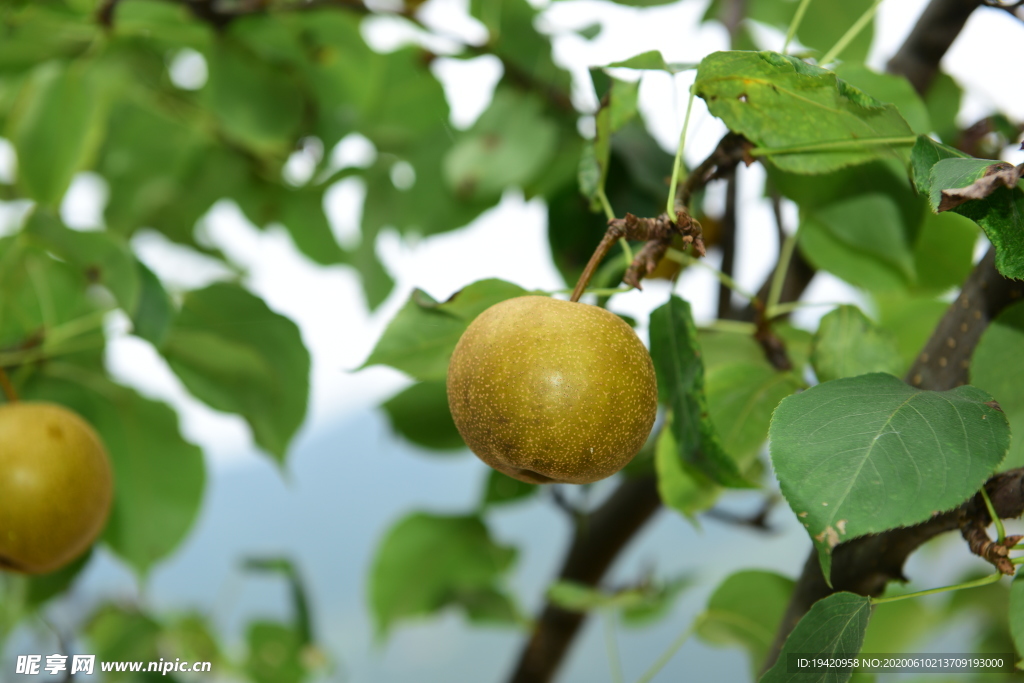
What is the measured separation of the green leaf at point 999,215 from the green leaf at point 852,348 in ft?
0.39

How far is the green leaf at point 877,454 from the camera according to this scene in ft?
0.81

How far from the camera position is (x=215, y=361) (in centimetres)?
60

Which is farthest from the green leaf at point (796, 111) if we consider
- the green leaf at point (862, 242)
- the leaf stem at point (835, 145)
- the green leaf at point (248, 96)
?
the green leaf at point (248, 96)

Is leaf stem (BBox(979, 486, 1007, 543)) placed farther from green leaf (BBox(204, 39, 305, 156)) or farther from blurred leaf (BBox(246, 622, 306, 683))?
blurred leaf (BBox(246, 622, 306, 683))

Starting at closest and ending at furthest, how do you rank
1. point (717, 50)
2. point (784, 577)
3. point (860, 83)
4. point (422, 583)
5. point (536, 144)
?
point (717, 50) → point (860, 83) → point (784, 577) → point (536, 144) → point (422, 583)

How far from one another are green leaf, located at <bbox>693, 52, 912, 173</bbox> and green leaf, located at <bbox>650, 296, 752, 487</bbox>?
0.08m

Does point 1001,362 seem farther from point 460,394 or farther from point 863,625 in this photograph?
point 460,394

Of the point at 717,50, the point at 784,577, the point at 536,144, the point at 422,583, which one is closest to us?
the point at 717,50

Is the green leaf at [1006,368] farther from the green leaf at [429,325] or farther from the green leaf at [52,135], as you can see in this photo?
the green leaf at [52,135]

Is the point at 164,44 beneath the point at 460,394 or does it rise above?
beneath

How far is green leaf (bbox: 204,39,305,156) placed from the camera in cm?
74

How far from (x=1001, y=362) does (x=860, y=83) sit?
151mm

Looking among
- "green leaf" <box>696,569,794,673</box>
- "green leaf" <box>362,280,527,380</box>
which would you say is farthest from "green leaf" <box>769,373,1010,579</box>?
"green leaf" <box>696,569,794,673</box>

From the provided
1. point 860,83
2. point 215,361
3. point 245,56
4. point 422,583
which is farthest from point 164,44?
point 860,83
